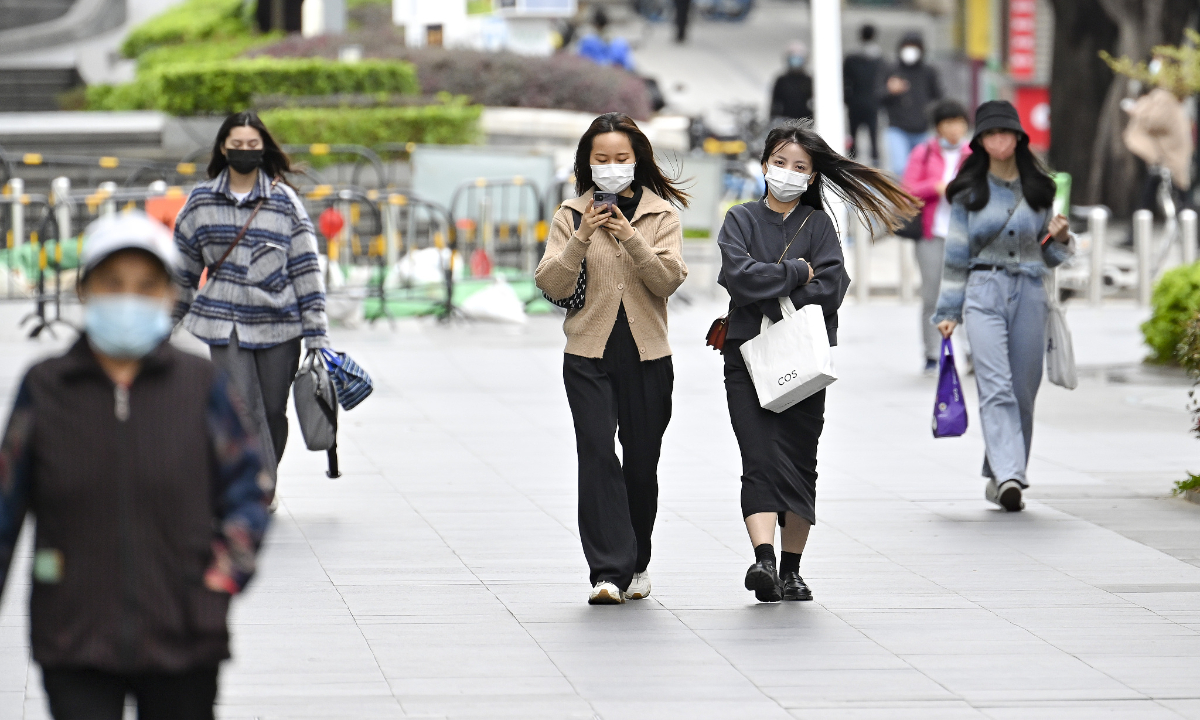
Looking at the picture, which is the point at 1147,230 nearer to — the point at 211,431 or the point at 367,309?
the point at 367,309

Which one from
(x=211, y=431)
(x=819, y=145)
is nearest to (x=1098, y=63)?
(x=819, y=145)

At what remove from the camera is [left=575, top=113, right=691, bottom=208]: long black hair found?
642 centimetres

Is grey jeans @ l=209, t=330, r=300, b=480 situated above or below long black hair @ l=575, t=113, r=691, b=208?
below

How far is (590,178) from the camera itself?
6.54 m

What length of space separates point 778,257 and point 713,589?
1190mm

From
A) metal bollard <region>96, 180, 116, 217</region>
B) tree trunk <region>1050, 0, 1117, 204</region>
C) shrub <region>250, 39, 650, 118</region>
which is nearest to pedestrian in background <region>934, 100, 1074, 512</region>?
metal bollard <region>96, 180, 116, 217</region>

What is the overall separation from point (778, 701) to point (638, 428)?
151 cm

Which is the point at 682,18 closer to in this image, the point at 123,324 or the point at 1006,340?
the point at 1006,340

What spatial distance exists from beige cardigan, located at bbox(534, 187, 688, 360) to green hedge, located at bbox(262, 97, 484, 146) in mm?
14235

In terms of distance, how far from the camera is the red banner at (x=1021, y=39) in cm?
3262

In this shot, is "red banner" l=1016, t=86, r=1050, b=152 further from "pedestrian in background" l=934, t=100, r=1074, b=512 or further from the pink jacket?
"pedestrian in background" l=934, t=100, r=1074, b=512

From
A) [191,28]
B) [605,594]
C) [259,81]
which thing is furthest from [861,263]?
[191,28]

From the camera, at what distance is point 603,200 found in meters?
6.32

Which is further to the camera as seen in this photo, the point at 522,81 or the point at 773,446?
the point at 522,81
